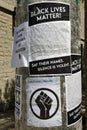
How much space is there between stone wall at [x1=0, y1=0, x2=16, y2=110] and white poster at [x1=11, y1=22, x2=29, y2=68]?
24.3ft

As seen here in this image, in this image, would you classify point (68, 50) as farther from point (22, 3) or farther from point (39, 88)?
point (22, 3)

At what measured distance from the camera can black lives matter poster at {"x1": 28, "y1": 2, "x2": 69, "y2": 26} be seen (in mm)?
2373

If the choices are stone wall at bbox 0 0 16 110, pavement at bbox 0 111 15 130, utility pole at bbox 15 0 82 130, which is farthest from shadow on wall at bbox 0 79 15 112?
utility pole at bbox 15 0 82 130

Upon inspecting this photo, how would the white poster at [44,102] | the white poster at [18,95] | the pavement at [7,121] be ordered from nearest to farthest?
the white poster at [44,102] < the white poster at [18,95] < the pavement at [7,121]

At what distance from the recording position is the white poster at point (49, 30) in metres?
2.35

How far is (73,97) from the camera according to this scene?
7.95ft

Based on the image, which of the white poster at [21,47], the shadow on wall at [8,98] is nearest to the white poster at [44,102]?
the white poster at [21,47]

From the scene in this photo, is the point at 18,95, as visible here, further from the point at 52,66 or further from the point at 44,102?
the point at 52,66

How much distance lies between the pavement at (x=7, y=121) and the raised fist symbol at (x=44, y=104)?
546 centimetres

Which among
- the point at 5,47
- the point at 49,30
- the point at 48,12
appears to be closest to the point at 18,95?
the point at 49,30

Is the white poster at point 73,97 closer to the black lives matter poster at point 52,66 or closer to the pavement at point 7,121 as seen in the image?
the black lives matter poster at point 52,66

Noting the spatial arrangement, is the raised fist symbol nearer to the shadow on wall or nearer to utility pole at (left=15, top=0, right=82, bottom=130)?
utility pole at (left=15, top=0, right=82, bottom=130)

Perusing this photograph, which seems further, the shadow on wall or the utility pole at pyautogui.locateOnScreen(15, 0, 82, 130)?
the shadow on wall

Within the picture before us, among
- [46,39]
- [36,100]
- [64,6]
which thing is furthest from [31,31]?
[36,100]
